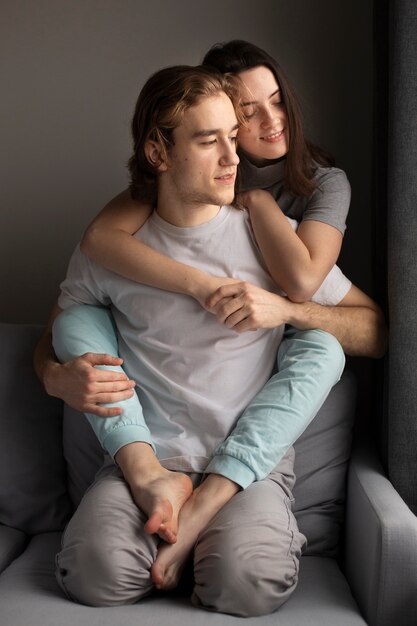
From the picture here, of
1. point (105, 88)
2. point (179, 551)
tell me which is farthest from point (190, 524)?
point (105, 88)

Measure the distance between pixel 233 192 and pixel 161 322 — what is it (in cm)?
33

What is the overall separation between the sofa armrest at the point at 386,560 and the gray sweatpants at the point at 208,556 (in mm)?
146

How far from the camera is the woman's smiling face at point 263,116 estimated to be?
2.12m

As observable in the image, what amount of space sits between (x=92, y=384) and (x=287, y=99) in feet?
2.61

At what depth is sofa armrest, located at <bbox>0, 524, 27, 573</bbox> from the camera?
81.5 inches

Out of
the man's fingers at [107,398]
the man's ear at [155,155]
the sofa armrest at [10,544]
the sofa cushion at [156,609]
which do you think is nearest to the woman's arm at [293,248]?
the man's ear at [155,155]

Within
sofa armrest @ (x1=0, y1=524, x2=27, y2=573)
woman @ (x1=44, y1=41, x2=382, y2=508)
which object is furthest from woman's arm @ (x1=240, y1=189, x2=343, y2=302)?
sofa armrest @ (x1=0, y1=524, x2=27, y2=573)

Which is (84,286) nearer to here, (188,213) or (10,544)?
(188,213)

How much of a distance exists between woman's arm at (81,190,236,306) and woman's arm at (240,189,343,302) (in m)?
0.12

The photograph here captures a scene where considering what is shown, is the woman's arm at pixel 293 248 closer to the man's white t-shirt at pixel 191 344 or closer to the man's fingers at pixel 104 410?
the man's white t-shirt at pixel 191 344

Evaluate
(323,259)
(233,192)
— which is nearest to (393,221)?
(323,259)

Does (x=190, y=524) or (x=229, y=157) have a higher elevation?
(x=229, y=157)

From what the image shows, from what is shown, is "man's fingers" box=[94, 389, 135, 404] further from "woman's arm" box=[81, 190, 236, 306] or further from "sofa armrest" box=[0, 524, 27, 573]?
"sofa armrest" box=[0, 524, 27, 573]

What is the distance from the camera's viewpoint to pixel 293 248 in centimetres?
205
